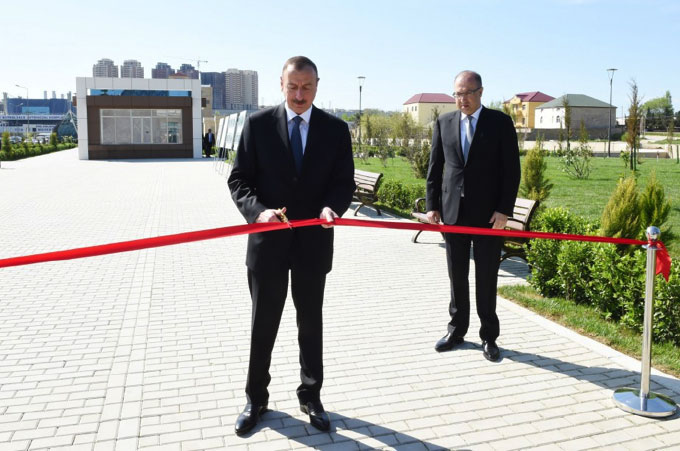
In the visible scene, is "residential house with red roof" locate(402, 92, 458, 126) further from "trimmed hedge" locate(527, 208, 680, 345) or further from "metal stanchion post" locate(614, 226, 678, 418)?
"metal stanchion post" locate(614, 226, 678, 418)

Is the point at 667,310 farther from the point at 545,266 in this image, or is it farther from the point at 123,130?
the point at 123,130

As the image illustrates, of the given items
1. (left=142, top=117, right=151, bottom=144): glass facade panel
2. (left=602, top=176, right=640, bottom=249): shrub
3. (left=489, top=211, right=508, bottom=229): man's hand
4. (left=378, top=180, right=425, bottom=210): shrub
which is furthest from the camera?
(left=142, top=117, right=151, bottom=144): glass facade panel

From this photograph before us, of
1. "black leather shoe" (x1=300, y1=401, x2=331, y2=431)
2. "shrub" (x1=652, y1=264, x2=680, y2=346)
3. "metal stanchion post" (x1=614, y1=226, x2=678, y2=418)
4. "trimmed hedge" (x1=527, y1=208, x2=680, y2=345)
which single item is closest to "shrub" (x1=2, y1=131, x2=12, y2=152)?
"trimmed hedge" (x1=527, y1=208, x2=680, y2=345)

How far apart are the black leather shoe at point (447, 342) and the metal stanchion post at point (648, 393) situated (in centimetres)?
125

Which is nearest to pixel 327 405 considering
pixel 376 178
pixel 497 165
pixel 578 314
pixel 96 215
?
pixel 497 165

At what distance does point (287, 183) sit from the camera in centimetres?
333

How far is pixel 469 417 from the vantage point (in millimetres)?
3572

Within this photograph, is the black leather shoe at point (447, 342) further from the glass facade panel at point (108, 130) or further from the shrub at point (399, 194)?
the glass facade panel at point (108, 130)

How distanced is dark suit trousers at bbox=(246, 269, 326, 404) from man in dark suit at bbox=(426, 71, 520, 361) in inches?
58.4

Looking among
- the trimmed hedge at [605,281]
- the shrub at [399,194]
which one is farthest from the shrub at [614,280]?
the shrub at [399,194]

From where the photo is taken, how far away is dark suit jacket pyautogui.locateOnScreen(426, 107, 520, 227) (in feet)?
14.3

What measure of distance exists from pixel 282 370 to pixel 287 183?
1.59 m

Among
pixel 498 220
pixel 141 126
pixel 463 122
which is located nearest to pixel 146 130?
pixel 141 126

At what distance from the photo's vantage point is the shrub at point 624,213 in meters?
6.18
